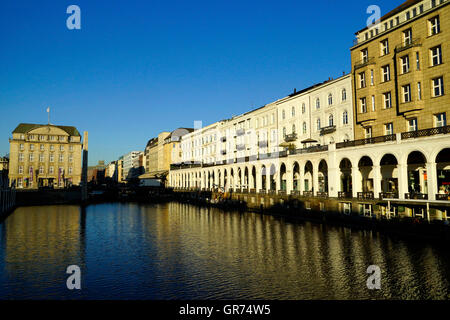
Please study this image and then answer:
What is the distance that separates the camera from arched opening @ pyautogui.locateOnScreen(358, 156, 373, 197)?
48513 mm

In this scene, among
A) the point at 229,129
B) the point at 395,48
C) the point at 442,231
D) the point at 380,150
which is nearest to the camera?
the point at 442,231

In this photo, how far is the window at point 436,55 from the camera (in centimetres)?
3950

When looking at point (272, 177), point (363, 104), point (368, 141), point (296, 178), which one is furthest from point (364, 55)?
point (272, 177)

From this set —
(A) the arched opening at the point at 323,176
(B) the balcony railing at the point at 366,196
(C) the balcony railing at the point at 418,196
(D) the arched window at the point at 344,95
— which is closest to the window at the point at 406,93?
(D) the arched window at the point at 344,95

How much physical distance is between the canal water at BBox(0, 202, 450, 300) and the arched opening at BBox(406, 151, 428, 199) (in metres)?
10.8

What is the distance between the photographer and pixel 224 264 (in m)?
23.8

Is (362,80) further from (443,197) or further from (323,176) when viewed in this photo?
(443,197)

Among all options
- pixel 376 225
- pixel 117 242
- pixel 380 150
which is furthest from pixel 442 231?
pixel 117 242

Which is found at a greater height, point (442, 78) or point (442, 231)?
point (442, 78)

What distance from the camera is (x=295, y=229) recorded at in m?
39.2

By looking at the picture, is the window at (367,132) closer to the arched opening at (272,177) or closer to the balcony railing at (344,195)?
the balcony railing at (344,195)

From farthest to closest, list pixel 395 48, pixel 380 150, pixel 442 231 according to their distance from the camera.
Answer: pixel 395 48
pixel 380 150
pixel 442 231
